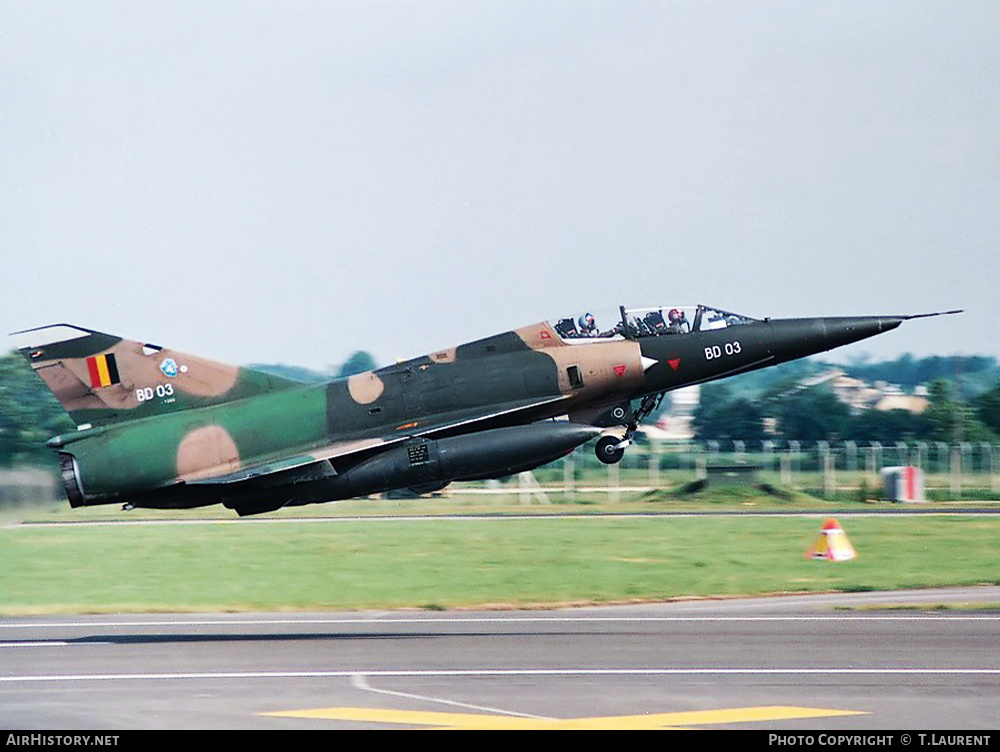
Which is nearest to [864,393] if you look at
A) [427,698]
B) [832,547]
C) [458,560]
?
[832,547]

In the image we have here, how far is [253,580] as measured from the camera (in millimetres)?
33031

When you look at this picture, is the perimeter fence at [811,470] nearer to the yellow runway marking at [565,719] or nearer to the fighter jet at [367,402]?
the fighter jet at [367,402]

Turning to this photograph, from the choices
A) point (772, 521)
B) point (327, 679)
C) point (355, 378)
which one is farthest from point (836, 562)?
point (327, 679)

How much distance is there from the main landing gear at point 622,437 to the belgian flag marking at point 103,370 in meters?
7.68

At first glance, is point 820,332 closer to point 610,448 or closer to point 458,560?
point 610,448

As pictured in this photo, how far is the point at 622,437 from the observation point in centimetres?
2308

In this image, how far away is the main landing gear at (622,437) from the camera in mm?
22844

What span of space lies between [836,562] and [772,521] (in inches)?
351

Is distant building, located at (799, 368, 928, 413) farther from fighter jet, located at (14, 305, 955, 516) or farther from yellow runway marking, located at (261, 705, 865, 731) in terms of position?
yellow runway marking, located at (261, 705, 865, 731)

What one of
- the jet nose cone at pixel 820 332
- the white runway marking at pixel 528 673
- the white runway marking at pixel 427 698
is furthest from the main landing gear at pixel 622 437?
the white runway marking at pixel 427 698

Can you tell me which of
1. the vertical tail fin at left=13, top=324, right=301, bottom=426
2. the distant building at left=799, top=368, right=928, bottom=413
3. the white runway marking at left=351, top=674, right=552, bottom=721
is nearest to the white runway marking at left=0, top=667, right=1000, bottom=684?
the white runway marking at left=351, top=674, right=552, bottom=721

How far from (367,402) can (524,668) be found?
17.2 feet

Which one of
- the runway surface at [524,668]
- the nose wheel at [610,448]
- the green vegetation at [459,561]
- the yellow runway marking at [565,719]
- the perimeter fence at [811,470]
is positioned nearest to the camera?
the yellow runway marking at [565,719]

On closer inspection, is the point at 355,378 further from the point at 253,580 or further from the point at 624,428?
the point at 253,580
